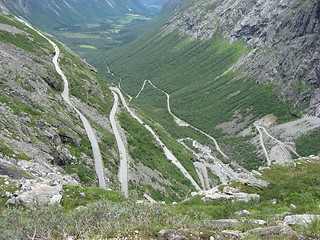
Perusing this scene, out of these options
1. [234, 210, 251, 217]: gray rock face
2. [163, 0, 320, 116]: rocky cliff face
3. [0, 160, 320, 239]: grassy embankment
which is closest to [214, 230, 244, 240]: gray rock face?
A: [0, 160, 320, 239]: grassy embankment

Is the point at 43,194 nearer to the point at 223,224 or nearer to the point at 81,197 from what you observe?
the point at 81,197

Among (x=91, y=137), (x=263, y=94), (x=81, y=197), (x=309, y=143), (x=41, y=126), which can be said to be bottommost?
(x=309, y=143)

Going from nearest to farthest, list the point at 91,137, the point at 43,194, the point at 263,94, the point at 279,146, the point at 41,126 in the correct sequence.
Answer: the point at 43,194 → the point at 41,126 → the point at 91,137 → the point at 279,146 → the point at 263,94

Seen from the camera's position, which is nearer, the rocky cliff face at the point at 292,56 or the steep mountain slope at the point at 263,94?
the steep mountain slope at the point at 263,94

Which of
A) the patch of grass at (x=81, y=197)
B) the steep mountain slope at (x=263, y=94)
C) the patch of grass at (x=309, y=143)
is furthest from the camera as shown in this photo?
the steep mountain slope at (x=263, y=94)

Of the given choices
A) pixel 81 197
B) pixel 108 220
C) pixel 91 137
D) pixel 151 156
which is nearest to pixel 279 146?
pixel 151 156

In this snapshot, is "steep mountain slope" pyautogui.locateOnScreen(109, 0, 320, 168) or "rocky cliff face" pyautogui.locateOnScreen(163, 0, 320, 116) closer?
"steep mountain slope" pyautogui.locateOnScreen(109, 0, 320, 168)

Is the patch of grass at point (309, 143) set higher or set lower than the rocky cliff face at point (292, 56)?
lower

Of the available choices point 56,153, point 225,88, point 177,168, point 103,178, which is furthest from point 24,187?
point 225,88

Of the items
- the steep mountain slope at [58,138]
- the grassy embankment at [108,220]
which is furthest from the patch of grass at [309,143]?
the grassy embankment at [108,220]

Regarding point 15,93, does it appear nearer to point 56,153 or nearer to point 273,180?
point 56,153

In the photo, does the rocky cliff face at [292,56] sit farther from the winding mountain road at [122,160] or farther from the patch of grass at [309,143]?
the winding mountain road at [122,160]

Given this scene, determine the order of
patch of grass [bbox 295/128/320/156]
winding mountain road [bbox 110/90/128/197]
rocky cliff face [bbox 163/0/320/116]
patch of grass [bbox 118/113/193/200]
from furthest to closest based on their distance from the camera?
1. rocky cliff face [bbox 163/0/320/116]
2. patch of grass [bbox 295/128/320/156]
3. patch of grass [bbox 118/113/193/200]
4. winding mountain road [bbox 110/90/128/197]

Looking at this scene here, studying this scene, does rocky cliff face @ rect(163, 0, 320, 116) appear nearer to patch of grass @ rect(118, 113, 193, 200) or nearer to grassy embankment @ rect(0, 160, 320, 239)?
patch of grass @ rect(118, 113, 193, 200)
